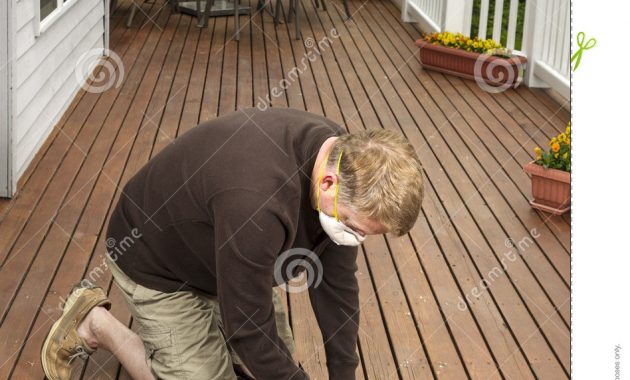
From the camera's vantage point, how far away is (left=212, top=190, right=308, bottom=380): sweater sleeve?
1.96 metres

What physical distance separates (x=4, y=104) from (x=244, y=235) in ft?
7.63

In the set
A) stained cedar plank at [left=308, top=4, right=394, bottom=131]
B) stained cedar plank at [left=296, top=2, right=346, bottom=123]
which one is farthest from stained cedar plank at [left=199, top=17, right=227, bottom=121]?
stained cedar plank at [left=308, top=4, right=394, bottom=131]

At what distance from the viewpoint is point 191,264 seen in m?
2.36

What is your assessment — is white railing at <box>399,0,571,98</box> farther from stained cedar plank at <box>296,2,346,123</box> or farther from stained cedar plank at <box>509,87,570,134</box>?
stained cedar plank at <box>296,2,346,123</box>

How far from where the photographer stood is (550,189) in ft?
13.9

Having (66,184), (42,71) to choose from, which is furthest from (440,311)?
(42,71)

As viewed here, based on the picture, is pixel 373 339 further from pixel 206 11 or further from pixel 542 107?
pixel 206 11

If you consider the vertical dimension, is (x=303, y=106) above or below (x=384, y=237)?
below

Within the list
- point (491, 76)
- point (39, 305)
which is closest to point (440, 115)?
point (491, 76)

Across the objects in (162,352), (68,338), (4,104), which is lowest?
(68,338)

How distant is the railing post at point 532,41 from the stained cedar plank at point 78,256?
124 inches
